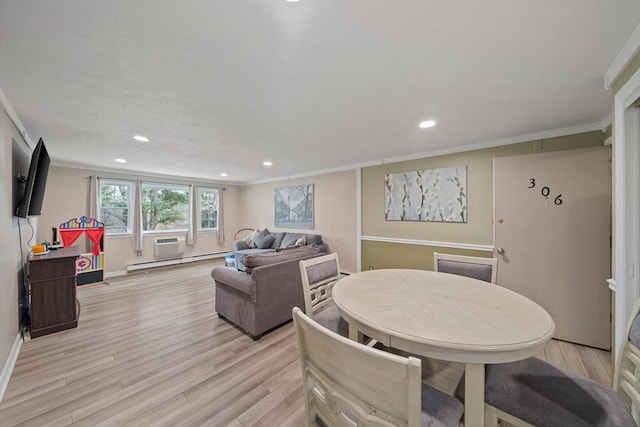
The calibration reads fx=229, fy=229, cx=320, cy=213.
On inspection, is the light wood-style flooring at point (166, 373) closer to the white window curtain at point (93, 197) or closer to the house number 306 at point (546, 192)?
the house number 306 at point (546, 192)

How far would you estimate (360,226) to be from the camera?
14.7ft

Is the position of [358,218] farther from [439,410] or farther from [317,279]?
[439,410]

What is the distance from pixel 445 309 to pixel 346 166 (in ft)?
→ 12.1

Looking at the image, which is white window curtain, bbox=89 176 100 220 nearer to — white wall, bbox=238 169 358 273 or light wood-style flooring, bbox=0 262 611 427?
light wood-style flooring, bbox=0 262 611 427

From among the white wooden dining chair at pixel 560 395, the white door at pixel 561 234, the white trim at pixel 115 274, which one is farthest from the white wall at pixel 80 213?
the white door at pixel 561 234

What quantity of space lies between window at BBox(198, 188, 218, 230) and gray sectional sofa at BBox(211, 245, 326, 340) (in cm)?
420

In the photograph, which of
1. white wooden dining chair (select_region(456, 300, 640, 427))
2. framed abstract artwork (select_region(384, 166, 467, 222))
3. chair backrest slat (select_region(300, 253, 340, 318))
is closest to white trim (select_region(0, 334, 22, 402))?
chair backrest slat (select_region(300, 253, 340, 318))

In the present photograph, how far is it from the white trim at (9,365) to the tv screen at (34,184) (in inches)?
48.7

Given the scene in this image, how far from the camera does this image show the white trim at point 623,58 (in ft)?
4.05

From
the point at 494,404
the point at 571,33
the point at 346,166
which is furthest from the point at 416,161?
the point at 494,404

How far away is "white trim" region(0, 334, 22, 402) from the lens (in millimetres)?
1735

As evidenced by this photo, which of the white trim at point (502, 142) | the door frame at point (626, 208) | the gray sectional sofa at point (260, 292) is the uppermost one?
the white trim at point (502, 142)

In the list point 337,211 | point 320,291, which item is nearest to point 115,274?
point 337,211

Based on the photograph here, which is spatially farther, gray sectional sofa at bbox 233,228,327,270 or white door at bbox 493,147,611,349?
gray sectional sofa at bbox 233,228,327,270
